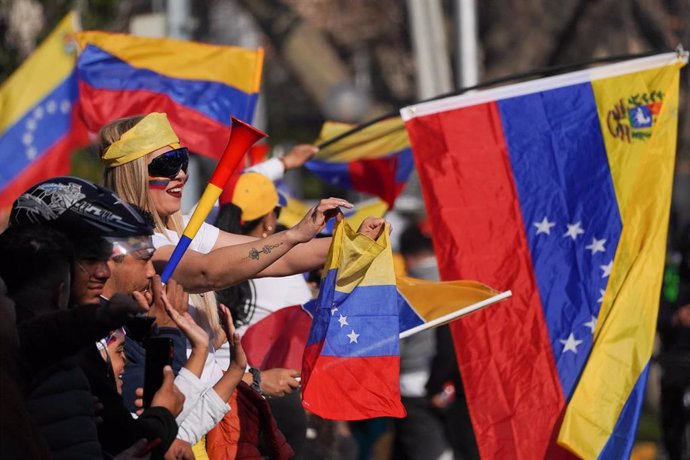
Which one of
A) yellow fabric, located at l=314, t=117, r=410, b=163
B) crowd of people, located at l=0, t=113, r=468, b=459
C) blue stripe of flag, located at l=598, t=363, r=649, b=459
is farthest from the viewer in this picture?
yellow fabric, located at l=314, t=117, r=410, b=163

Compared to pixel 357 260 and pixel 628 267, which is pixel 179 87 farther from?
pixel 357 260

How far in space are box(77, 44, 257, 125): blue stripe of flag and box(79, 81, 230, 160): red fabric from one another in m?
0.03

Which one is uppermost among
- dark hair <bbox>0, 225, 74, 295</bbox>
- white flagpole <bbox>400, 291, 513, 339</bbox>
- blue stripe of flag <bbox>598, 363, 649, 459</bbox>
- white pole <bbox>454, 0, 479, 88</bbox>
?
dark hair <bbox>0, 225, 74, 295</bbox>

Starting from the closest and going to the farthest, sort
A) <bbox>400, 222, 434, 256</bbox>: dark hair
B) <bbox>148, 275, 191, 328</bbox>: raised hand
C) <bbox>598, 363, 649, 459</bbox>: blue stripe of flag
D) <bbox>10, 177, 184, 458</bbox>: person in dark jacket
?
<bbox>10, 177, 184, 458</bbox>: person in dark jacket → <bbox>148, 275, 191, 328</bbox>: raised hand → <bbox>598, 363, 649, 459</bbox>: blue stripe of flag → <bbox>400, 222, 434, 256</bbox>: dark hair

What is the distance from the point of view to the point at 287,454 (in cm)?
534

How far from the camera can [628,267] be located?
6203mm

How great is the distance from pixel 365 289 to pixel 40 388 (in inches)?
70.9

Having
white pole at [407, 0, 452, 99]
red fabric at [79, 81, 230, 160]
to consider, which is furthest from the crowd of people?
white pole at [407, 0, 452, 99]

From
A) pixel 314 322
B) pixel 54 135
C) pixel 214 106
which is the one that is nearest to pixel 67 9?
pixel 54 135

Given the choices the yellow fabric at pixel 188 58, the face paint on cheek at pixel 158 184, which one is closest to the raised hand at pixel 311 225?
the face paint on cheek at pixel 158 184

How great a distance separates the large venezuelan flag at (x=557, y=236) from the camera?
19.8ft

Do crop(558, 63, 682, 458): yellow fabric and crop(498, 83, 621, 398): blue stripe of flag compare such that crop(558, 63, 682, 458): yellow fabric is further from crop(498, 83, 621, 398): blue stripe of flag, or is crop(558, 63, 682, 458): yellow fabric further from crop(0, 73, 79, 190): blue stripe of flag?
crop(0, 73, 79, 190): blue stripe of flag

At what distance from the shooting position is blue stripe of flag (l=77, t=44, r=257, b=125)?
8211 mm

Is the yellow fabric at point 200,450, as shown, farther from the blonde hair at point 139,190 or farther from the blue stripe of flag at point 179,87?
the blue stripe of flag at point 179,87
